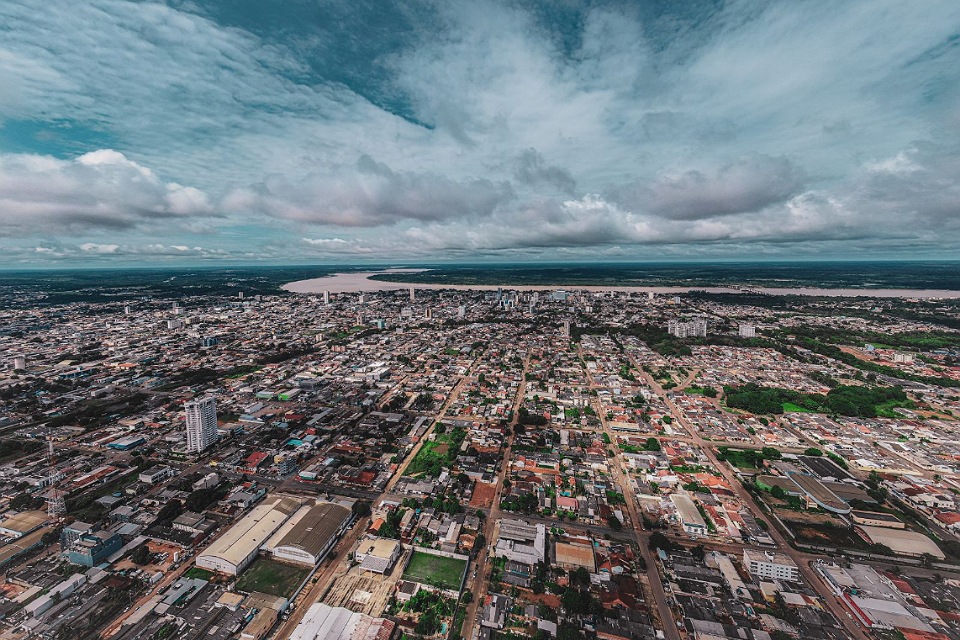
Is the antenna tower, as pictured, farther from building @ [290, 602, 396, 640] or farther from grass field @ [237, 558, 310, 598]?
building @ [290, 602, 396, 640]

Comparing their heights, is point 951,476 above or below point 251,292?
below

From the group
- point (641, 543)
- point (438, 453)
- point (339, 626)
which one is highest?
point (438, 453)

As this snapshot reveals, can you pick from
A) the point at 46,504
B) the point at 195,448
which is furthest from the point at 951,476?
the point at 46,504

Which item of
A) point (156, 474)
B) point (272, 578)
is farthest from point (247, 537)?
point (156, 474)

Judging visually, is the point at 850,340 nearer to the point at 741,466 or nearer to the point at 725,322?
the point at 725,322

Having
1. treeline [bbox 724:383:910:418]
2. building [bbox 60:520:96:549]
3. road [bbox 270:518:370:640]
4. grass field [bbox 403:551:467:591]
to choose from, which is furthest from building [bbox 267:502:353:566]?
treeline [bbox 724:383:910:418]

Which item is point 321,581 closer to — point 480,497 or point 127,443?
point 480,497

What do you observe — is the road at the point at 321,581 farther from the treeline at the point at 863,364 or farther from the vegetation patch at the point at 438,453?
the treeline at the point at 863,364
